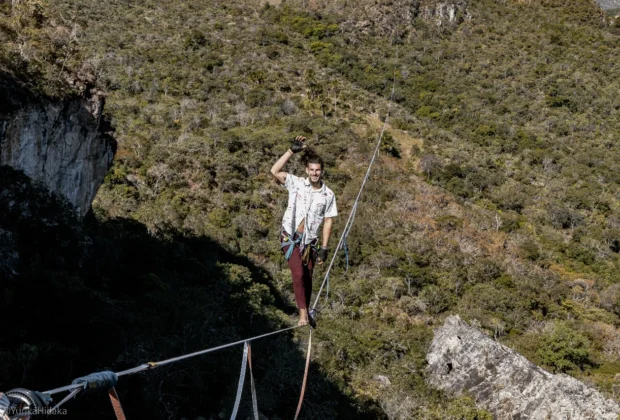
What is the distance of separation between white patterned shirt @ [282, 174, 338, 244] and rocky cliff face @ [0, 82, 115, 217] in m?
8.54

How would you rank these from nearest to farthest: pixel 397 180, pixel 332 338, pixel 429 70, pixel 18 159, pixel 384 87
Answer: pixel 18 159 < pixel 332 338 < pixel 397 180 < pixel 384 87 < pixel 429 70

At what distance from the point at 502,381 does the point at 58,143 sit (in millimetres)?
17269

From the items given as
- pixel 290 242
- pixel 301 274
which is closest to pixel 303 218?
pixel 290 242

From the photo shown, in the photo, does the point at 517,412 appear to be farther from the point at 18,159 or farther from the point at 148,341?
the point at 18,159

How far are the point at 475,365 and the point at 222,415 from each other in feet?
38.7

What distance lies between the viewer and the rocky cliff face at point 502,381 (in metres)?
17.1

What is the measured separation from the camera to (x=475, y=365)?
66.2 ft

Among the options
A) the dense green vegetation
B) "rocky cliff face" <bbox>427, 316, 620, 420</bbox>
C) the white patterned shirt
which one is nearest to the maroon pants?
the white patterned shirt

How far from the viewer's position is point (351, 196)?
29.6 metres

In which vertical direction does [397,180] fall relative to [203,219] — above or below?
above

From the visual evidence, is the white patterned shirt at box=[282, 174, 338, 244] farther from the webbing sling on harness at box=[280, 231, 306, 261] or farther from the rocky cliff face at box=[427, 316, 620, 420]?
the rocky cliff face at box=[427, 316, 620, 420]

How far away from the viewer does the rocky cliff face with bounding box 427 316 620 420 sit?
17.1 meters

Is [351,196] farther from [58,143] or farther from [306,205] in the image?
[306,205]

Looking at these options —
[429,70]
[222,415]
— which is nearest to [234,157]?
[222,415]
